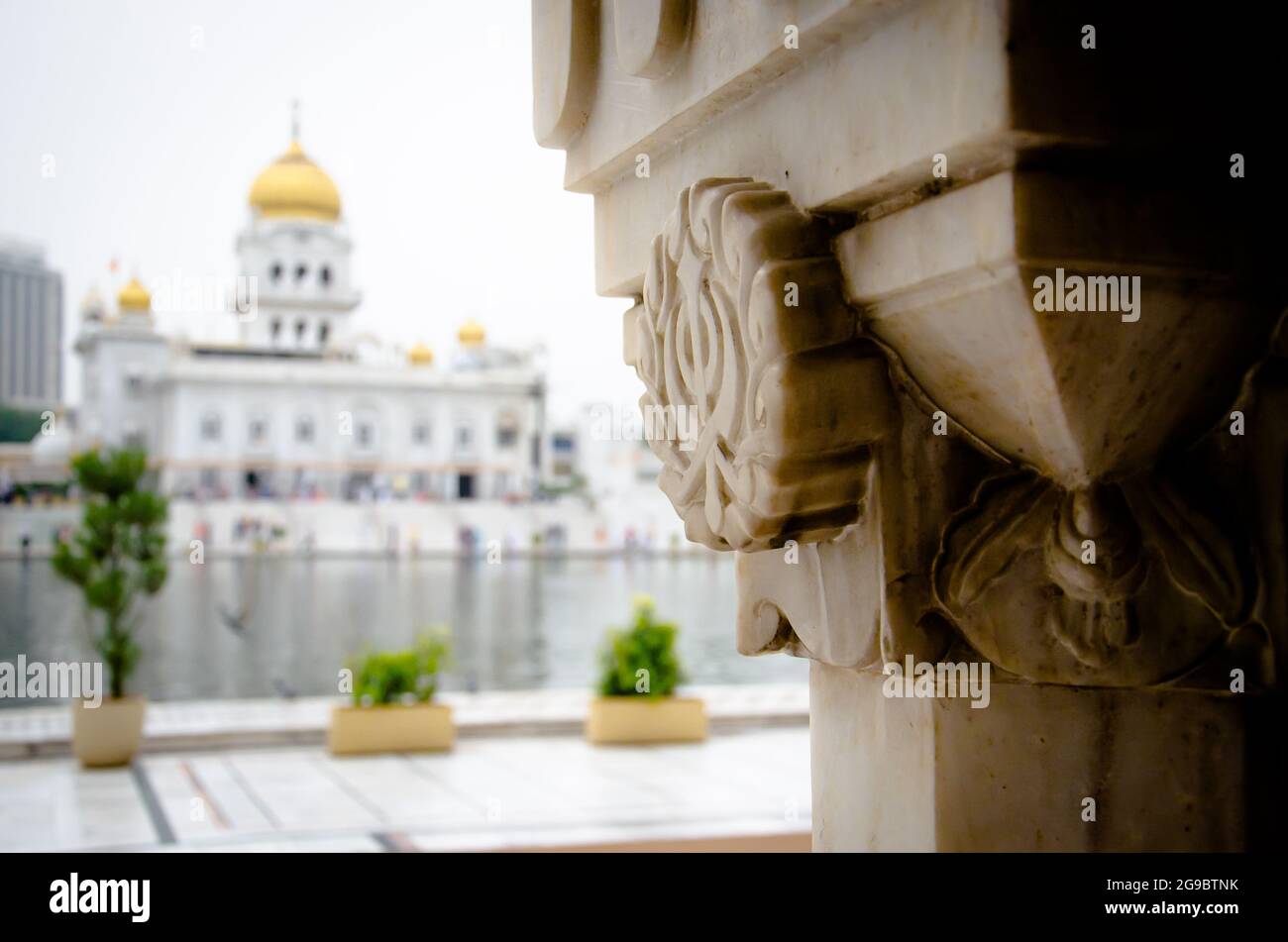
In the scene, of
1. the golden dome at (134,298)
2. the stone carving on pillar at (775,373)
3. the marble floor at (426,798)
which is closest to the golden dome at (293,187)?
the golden dome at (134,298)

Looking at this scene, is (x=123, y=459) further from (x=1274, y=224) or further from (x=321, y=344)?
(x=321, y=344)

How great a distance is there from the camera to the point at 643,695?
702cm

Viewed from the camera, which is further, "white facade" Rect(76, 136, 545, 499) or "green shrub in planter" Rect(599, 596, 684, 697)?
"white facade" Rect(76, 136, 545, 499)

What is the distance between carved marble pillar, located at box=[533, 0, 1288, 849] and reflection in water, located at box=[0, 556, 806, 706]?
7287 millimetres

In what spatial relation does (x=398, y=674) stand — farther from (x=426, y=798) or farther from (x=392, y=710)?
(x=426, y=798)

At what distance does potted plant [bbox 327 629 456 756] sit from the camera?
6.53 metres

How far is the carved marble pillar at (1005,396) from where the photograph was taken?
0.79 meters

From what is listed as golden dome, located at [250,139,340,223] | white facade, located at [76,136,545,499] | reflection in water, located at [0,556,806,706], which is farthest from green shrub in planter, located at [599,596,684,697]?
golden dome, located at [250,139,340,223]

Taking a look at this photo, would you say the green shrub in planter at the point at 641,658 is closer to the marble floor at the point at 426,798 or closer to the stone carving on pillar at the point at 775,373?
the marble floor at the point at 426,798

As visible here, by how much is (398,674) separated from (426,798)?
142cm

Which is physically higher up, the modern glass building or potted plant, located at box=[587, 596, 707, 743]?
the modern glass building

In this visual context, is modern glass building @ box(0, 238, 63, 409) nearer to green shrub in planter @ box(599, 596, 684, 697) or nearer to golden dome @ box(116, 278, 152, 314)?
green shrub in planter @ box(599, 596, 684, 697)

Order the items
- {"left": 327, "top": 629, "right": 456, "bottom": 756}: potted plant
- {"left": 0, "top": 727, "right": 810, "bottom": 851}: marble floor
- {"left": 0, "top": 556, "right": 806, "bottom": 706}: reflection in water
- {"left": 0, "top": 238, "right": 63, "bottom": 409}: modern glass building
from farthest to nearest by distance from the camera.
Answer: {"left": 0, "top": 238, "right": 63, "bottom": 409}: modern glass building < {"left": 0, "top": 556, "right": 806, "bottom": 706}: reflection in water < {"left": 327, "top": 629, "right": 456, "bottom": 756}: potted plant < {"left": 0, "top": 727, "right": 810, "bottom": 851}: marble floor
